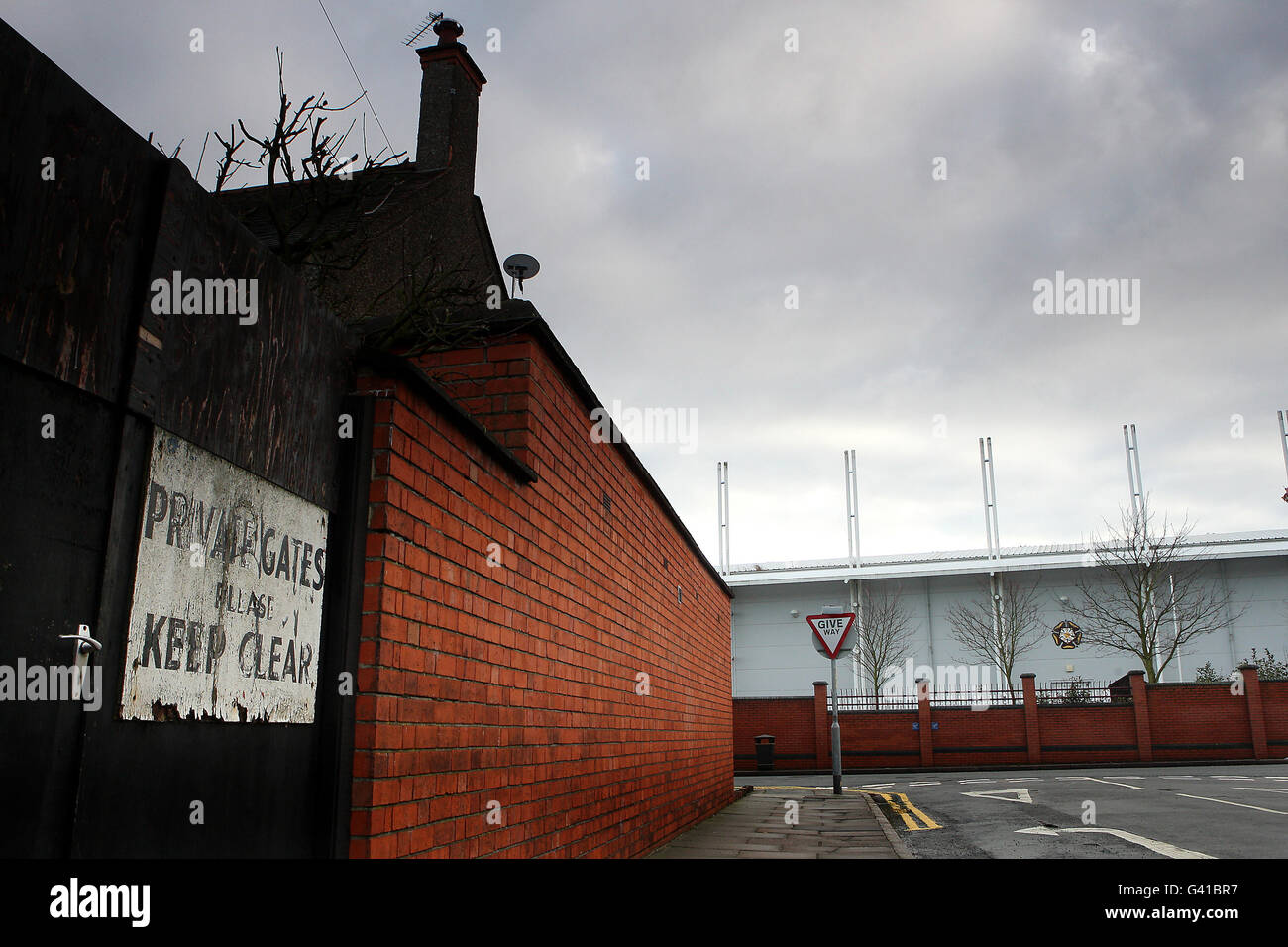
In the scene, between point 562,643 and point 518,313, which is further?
point 562,643

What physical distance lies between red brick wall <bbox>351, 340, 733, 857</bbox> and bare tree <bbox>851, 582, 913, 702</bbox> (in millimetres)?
27877

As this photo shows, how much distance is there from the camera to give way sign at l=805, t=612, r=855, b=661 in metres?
13.5

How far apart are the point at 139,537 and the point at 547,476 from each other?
2.93 meters

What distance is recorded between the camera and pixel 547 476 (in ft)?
16.4

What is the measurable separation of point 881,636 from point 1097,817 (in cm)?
2572

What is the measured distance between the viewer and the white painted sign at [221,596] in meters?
2.18

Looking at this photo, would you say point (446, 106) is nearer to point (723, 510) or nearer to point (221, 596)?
point (221, 596)

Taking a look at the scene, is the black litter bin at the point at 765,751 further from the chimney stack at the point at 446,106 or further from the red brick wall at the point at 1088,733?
the chimney stack at the point at 446,106

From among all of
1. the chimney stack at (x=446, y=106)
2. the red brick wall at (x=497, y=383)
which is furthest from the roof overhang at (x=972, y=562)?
the red brick wall at (x=497, y=383)

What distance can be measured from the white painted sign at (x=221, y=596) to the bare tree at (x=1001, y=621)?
33.5 metres

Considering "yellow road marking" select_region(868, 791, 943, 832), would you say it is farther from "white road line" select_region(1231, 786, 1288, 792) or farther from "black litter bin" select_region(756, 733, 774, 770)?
"black litter bin" select_region(756, 733, 774, 770)

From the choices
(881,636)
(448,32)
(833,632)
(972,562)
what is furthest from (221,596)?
(972,562)

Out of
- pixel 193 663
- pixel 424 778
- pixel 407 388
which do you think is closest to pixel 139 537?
pixel 193 663
